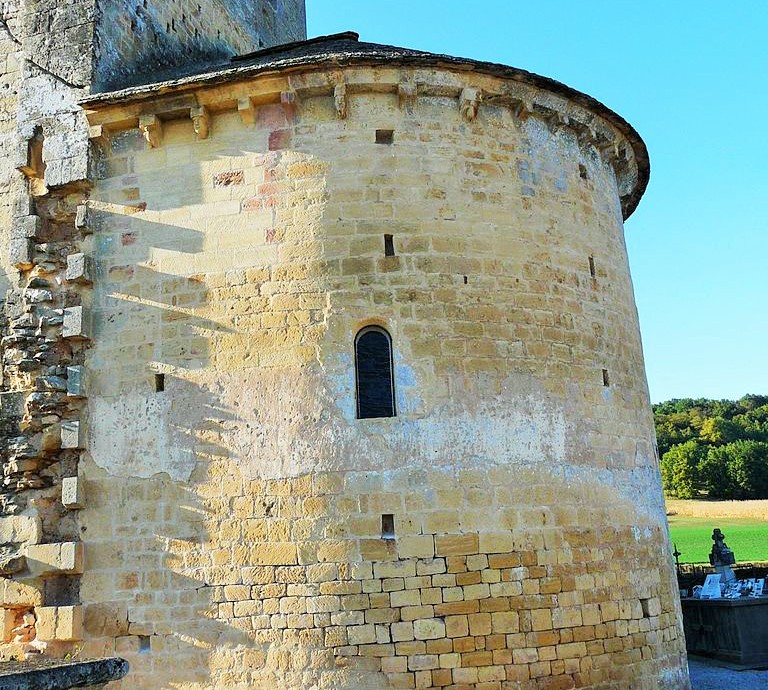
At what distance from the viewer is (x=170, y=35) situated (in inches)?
410

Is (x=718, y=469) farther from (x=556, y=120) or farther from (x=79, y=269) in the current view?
(x=79, y=269)

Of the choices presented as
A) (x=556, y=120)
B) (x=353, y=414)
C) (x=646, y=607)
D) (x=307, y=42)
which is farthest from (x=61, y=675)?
(x=307, y=42)

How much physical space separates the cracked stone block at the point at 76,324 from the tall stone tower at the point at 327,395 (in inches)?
0.9

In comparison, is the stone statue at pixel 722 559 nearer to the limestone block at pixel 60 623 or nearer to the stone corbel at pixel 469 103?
the stone corbel at pixel 469 103

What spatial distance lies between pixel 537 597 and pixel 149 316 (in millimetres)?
4623

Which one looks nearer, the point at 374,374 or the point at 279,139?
the point at 374,374

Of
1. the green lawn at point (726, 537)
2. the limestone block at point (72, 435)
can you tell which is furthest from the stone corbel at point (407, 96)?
the green lawn at point (726, 537)

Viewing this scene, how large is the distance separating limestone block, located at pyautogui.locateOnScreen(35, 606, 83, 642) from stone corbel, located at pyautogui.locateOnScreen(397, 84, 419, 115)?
19.1ft

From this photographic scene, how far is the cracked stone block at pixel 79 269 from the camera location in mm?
8125

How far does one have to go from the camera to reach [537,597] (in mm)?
7176

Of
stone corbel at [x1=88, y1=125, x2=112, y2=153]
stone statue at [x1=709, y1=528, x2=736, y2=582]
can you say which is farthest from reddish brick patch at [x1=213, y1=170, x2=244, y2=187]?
stone statue at [x1=709, y1=528, x2=736, y2=582]

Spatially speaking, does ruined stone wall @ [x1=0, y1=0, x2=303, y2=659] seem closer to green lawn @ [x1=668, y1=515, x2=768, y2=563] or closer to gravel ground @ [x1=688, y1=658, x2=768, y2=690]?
gravel ground @ [x1=688, y1=658, x2=768, y2=690]

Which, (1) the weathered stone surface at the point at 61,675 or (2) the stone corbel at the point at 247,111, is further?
(2) the stone corbel at the point at 247,111

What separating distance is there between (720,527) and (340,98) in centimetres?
3097
